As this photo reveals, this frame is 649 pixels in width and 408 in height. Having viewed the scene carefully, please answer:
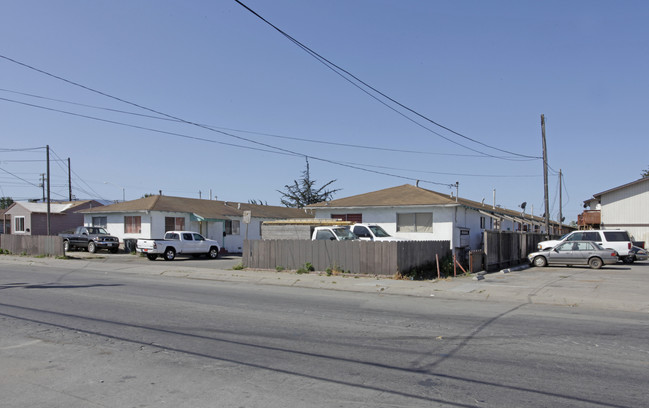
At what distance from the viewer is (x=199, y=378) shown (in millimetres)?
5988

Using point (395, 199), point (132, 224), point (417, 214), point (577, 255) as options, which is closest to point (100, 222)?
point (132, 224)

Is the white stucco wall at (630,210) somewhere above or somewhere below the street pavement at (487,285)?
above

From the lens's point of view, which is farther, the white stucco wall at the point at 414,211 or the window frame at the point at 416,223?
the window frame at the point at 416,223

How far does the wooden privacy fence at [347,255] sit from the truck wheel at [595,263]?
7873 mm

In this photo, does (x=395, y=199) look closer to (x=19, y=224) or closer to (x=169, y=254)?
(x=169, y=254)

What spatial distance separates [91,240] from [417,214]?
22539mm

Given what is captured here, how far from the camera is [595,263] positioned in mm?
24375

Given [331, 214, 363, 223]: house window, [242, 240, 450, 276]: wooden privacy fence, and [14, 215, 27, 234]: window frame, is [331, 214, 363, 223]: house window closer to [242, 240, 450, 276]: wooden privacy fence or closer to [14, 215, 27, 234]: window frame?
[242, 240, 450, 276]: wooden privacy fence

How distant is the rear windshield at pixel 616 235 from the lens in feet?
89.6

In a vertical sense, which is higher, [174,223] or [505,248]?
[174,223]

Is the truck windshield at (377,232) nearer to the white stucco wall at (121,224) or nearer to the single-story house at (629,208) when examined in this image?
the white stucco wall at (121,224)

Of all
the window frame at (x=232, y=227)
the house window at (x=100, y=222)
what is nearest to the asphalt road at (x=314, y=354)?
the house window at (x=100, y=222)

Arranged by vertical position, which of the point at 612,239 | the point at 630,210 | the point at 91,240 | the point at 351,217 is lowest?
the point at 612,239

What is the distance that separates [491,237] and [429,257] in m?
4.13
